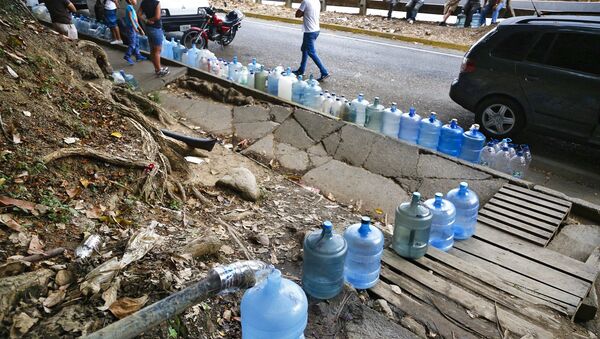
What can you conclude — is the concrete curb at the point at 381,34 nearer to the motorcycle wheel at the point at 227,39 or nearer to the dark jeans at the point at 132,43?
the motorcycle wheel at the point at 227,39

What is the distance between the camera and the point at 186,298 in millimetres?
1844

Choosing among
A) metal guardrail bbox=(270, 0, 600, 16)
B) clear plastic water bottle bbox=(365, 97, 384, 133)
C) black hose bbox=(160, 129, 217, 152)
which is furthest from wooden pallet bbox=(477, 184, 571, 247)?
metal guardrail bbox=(270, 0, 600, 16)

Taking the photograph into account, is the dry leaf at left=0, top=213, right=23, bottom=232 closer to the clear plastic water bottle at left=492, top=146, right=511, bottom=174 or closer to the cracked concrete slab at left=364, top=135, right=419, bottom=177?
the cracked concrete slab at left=364, top=135, right=419, bottom=177

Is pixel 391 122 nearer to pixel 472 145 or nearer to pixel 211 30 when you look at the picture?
pixel 472 145

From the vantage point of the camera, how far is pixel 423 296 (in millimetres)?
3064

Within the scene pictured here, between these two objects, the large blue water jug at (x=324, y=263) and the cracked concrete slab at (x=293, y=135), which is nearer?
the large blue water jug at (x=324, y=263)

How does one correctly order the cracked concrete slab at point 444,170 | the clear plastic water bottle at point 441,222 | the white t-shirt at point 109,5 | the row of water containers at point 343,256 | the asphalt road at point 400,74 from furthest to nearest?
the white t-shirt at point 109,5 < the asphalt road at point 400,74 < the cracked concrete slab at point 444,170 < the clear plastic water bottle at point 441,222 < the row of water containers at point 343,256

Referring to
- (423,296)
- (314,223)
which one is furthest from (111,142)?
(423,296)

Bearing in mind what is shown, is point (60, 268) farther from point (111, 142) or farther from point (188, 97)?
point (188, 97)

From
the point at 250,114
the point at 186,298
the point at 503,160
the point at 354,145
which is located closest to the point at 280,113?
the point at 250,114

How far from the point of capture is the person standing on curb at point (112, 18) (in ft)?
32.6

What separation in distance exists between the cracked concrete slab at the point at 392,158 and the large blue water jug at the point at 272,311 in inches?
140

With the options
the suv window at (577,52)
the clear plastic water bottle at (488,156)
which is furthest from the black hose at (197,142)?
the suv window at (577,52)

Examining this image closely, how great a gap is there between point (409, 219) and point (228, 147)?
138 inches
